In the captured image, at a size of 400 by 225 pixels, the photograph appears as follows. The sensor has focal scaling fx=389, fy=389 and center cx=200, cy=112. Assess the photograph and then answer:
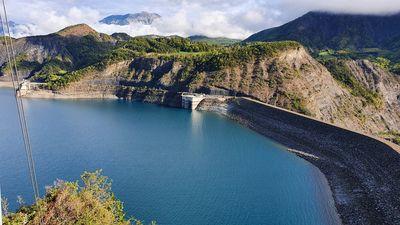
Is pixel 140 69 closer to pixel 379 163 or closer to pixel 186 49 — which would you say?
pixel 186 49

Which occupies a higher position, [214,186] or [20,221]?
[20,221]

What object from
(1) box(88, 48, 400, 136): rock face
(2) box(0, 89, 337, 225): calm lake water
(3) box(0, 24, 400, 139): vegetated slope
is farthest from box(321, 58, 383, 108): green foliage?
(2) box(0, 89, 337, 225): calm lake water

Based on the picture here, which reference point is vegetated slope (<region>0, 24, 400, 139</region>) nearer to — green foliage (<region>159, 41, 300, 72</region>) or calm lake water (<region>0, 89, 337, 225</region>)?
green foliage (<region>159, 41, 300, 72</region>)

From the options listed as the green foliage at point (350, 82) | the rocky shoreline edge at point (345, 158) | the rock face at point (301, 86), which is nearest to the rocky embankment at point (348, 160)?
the rocky shoreline edge at point (345, 158)

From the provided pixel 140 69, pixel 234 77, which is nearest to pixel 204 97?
pixel 234 77

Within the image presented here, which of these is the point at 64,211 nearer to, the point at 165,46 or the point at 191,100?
the point at 191,100
